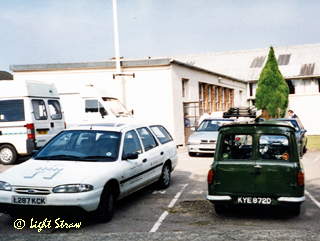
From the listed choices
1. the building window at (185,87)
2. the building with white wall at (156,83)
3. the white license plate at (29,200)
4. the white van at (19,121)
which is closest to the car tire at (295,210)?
the white license plate at (29,200)

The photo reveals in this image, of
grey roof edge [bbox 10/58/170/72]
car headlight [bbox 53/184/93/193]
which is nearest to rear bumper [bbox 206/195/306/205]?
car headlight [bbox 53/184/93/193]

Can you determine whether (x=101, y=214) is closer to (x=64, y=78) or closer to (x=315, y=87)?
(x=64, y=78)

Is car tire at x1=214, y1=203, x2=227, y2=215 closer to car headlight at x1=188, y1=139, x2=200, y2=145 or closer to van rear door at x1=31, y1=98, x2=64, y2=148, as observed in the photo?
van rear door at x1=31, y1=98, x2=64, y2=148

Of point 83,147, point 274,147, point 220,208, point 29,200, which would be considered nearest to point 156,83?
point 83,147

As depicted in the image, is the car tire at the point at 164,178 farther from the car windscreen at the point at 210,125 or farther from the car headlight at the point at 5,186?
the car windscreen at the point at 210,125

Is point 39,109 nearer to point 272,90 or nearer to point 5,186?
point 5,186

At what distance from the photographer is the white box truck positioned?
57.9 feet

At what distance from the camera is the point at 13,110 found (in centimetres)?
1326

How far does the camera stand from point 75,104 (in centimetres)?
1802

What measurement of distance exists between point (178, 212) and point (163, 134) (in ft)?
10.1

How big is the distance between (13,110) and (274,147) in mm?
9822

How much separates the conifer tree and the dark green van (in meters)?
29.5

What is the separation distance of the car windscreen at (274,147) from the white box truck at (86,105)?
38.0ft

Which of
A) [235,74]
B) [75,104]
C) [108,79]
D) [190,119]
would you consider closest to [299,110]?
[235,74]
